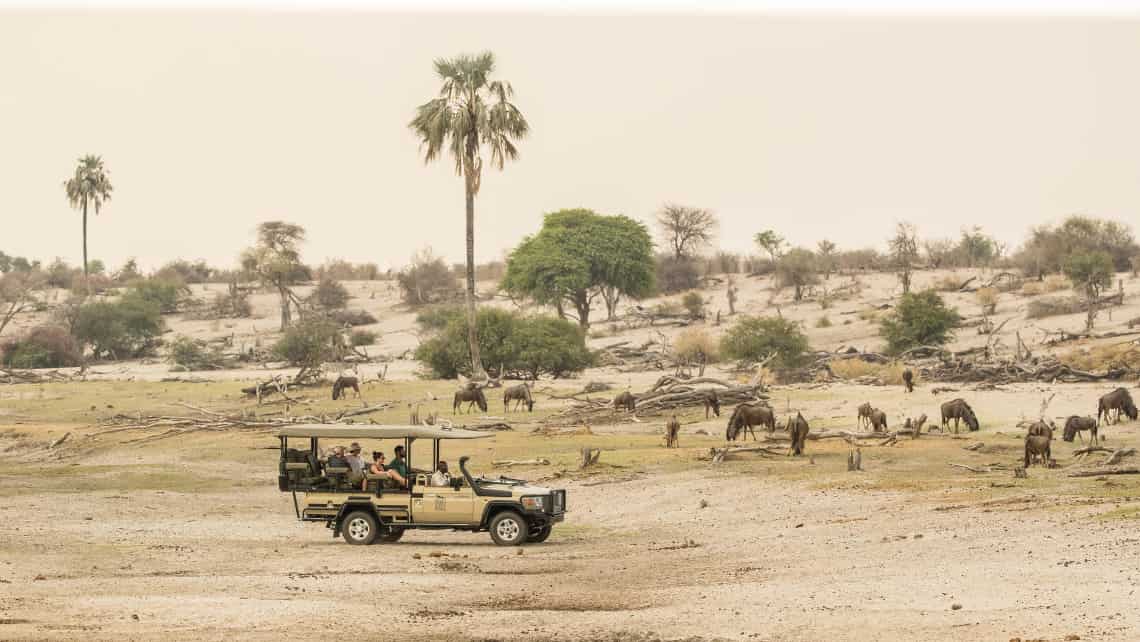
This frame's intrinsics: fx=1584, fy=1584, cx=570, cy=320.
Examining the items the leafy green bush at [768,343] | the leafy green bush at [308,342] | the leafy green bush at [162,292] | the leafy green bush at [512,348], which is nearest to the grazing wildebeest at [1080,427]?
the leafy green bush at [768,343]

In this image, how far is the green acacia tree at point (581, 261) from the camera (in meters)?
84.1

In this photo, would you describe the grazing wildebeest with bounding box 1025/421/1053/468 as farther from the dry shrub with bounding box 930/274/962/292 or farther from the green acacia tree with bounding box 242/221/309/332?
the green acacia tree with bounding box 242/221/309/332

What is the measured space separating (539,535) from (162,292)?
8646 centimetres

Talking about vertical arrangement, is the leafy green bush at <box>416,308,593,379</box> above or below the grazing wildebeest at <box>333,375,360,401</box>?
above

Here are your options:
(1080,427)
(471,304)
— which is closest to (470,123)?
(471,304)

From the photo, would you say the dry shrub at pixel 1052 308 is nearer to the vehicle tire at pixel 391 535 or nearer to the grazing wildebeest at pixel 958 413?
the grazing wildebeest at pixel 958 413

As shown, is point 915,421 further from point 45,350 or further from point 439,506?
point 45,350

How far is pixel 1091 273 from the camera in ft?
230

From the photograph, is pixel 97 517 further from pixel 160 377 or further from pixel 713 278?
pixel 713 278

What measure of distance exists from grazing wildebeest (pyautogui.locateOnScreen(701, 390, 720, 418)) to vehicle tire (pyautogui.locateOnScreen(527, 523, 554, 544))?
811 inches

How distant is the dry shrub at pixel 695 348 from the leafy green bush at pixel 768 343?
3835 mm

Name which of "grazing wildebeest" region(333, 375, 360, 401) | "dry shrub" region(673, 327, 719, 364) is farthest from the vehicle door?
"dry shrub" region(673, 327, 719, 364)

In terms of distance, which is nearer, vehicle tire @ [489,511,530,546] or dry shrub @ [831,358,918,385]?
vehicle tire @ [489,511,530,546]

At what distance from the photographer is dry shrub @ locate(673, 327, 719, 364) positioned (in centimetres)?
6500
